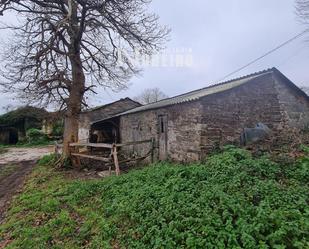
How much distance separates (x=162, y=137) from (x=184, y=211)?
20.9 ft

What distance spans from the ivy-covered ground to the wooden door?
3.45 m

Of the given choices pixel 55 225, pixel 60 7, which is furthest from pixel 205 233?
pixel 60 7

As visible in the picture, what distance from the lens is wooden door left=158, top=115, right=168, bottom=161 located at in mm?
10492

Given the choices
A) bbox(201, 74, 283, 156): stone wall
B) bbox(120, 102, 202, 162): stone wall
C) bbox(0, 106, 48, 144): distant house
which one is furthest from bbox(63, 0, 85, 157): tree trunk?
bbox(0, 106, 48, 144): distant house

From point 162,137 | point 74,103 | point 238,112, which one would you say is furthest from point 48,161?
point 238,112

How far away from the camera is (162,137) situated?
10.7m

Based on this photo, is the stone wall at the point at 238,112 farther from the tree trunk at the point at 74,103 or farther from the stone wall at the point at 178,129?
the tree trunk at the point at 74,103

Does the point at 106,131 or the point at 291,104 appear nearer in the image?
the point at 291,104

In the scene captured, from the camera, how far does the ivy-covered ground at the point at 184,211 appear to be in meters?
3.70

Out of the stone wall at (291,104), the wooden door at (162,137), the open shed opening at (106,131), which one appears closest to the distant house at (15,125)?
the open shed opening at (106,131)

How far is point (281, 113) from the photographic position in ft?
32.8

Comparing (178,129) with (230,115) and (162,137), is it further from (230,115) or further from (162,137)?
(230,115)

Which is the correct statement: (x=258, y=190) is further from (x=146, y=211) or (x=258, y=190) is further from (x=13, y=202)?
(x=13, y=202)

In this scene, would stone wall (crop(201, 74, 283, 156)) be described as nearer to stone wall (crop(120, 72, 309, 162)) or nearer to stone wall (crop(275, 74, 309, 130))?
stone wall (crop(120, 72, 309, 162))
